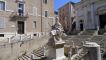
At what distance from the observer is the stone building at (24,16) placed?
945 inches

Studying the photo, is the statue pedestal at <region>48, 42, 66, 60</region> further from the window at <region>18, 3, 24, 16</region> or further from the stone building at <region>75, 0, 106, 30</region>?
the window at <region>18, 3, 24, 16</region>

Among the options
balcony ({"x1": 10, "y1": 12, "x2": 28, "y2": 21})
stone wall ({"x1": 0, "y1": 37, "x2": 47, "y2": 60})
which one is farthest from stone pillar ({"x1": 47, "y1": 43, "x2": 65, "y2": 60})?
balcony ({"x1": 10, "y1": 12, "x2": 28, "y2": 21})

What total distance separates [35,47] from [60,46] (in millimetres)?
12213

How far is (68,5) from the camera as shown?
47.9 metres

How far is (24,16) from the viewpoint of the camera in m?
26.2

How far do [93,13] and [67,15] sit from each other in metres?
21.7

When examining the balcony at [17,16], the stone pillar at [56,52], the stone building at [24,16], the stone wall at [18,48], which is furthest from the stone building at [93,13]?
the stone pillar at [56,52]

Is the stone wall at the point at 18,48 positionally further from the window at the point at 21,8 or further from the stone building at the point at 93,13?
the stone building at the point at 93,13

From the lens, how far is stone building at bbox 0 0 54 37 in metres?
24.0

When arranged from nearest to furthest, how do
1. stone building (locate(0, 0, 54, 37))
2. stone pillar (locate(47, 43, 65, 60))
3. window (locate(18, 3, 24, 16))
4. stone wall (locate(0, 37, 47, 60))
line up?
1. stone pillar (locate(47, 43, 65, 60))
2. stone wall (locate(0, 37, 47, 60))
3. stone building (locate(0, 0, 54, 37))
4. window (locate(18, 3, 24, 16))

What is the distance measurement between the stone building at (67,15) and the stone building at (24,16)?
53.8 ft

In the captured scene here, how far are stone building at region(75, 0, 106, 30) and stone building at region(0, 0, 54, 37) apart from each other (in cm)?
638

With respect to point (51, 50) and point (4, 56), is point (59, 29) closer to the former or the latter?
point (51, 50)

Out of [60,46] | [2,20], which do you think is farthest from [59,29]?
[2,20]
